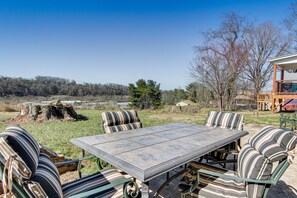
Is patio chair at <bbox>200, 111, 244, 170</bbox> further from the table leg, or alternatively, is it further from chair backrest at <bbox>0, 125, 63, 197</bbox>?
chair backrest at <bbox>0, 125, 63, 197</bbox>

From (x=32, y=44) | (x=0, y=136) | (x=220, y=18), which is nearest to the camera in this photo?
(x=0, y=136)

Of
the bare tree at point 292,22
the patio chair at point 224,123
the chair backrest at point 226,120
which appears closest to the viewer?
the patio chair at point 224,123

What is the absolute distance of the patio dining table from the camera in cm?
129

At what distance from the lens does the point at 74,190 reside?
1.50 metres

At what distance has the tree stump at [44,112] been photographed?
758 cm

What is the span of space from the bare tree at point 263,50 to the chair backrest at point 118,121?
1765 centimetres

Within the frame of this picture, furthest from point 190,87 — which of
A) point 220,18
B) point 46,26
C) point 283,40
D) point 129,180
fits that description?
point 129,180

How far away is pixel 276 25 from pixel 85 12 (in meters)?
18.8

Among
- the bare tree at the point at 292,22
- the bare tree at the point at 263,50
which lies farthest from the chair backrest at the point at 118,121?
the bare tree at the point at 292,22

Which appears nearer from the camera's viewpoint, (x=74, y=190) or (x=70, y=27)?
(x=74, y=190)

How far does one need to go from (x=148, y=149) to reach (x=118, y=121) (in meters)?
1.36

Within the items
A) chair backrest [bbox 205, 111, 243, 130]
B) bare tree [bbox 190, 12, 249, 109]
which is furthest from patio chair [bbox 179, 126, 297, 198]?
bare tree [bbox 190, 12, 249, 109]

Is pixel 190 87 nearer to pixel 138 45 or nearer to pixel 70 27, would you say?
pixel 138 45

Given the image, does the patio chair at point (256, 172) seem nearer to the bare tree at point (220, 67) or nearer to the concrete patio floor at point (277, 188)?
the concrete patio floor at point (277, 188)
